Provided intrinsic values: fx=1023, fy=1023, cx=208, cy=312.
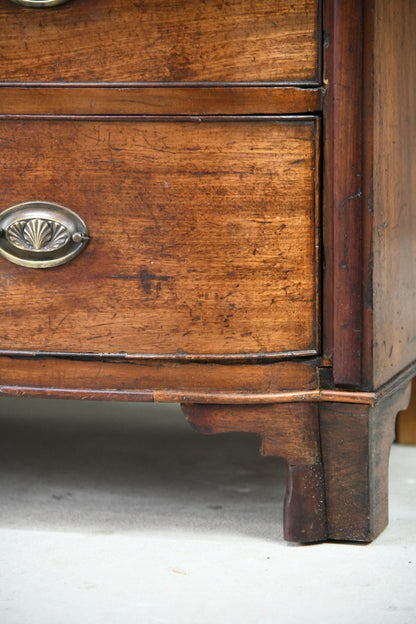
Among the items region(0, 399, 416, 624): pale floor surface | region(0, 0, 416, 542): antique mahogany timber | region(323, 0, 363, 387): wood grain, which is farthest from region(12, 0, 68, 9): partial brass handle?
region(0, 399, 416, 624): pale floor surface

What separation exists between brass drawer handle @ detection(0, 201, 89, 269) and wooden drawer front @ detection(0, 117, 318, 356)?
1cm

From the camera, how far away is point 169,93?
1.12 metres

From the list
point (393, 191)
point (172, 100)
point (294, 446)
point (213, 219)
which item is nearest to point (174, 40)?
point (172, 100)

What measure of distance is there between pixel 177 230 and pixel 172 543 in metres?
0.35

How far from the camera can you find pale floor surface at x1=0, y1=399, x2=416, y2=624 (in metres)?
0.95

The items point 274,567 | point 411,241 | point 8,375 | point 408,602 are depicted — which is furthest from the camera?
point 411,241

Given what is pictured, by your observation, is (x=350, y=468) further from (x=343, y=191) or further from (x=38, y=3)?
(x=38, y=3)

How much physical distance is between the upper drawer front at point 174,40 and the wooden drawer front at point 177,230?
0.17 feet

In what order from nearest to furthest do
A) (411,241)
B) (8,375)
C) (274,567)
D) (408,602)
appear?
(408,602) < (274,567) < (8,375) < (411,241)

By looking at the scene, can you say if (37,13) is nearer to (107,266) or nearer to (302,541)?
(107,266)

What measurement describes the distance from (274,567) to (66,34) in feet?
2.04

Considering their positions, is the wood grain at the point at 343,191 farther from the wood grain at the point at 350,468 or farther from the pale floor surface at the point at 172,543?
the pale floor surface at the point at 172,543

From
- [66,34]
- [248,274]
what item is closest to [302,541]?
[248,274]

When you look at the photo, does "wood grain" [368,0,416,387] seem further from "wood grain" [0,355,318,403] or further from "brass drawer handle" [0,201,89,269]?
"brass drawer handle" [0,201,89,269]
